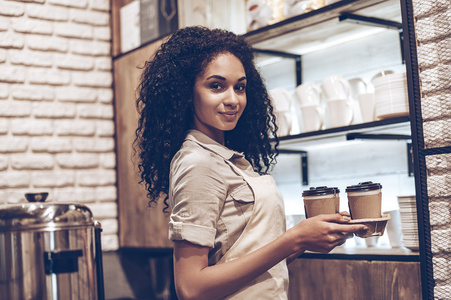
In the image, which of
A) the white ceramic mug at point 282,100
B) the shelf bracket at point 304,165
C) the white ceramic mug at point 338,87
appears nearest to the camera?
the white ceramic mug at point 338,87

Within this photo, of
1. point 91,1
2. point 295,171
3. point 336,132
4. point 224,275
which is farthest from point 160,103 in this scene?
point 91,1

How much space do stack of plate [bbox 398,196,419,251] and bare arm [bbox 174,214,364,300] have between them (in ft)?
2.20

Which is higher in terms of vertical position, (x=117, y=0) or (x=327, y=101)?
(x=117, y=0)

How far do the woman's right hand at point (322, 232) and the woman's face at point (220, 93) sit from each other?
1.10ft

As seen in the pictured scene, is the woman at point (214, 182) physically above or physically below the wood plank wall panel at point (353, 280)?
above

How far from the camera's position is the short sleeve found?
1.33 metres

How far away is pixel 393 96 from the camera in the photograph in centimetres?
199

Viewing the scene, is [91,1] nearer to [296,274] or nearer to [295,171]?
[295,171]

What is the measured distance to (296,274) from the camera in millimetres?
2215

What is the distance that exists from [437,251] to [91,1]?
2.32 metres

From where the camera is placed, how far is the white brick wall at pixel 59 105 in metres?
2.93

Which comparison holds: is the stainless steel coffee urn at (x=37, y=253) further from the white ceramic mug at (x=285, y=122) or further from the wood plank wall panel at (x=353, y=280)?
the white ceramic mug at (x=285, y=122)

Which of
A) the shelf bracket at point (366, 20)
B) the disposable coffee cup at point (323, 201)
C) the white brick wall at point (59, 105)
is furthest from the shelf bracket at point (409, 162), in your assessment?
the white brick wall at point (59, 105)

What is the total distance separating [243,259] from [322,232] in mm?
185
